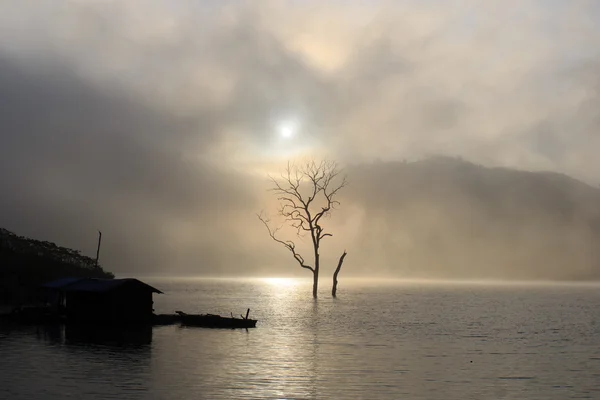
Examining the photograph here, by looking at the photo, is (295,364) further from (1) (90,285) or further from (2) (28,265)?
(2) (28,265)

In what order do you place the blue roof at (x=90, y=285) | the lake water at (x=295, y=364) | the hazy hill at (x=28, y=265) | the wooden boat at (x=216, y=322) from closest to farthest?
1. the lake water at (x=295, y=364)
2. the blue roof at (x=90, y=285)
3. the wooden boat at (x=216, y=322)
4. the hazy hill at (x=28, y=265)

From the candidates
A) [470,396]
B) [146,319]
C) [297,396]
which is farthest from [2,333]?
[470,396]

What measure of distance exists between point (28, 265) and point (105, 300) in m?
41.3

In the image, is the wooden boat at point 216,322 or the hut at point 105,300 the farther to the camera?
the wooden boat at point 216,322

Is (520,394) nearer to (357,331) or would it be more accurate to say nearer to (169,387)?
(169,387)

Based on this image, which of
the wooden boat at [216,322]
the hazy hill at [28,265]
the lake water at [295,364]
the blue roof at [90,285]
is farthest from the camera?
the hazy hill at [28,265]

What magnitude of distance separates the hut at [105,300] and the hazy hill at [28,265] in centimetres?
2867

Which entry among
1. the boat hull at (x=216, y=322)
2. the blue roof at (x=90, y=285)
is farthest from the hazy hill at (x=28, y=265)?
the boat hull at (x=216, y=322)

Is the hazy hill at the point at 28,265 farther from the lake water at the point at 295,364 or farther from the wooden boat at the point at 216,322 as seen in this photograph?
the wooden boat at the point at 216,322

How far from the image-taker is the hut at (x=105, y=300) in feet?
203

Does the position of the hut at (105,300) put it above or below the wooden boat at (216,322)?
above

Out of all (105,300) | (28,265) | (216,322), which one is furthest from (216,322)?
(28,265)

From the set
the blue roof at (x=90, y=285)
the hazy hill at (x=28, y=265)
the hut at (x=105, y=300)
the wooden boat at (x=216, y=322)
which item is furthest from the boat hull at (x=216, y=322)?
the hazy hill at (x=28, y=265)

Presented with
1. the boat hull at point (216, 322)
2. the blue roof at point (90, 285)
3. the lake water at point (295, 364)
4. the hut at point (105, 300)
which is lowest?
the lake water at point (295, 364)
